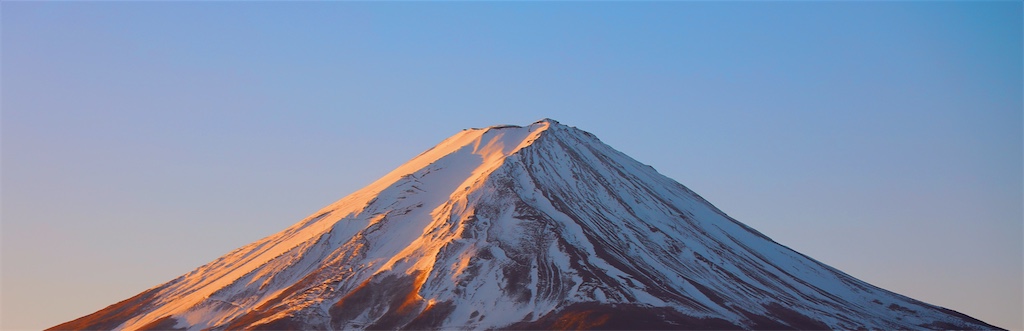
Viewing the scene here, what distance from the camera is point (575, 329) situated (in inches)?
7815

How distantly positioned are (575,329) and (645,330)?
954cm

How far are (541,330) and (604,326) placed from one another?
8.46 meters

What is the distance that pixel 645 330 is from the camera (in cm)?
19962

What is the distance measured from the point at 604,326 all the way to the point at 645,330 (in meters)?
5.68

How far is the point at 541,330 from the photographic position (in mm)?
199125

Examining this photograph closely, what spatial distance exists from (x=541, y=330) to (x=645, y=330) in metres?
14.0

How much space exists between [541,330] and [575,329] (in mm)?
4586

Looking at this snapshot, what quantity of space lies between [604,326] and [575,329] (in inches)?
154
